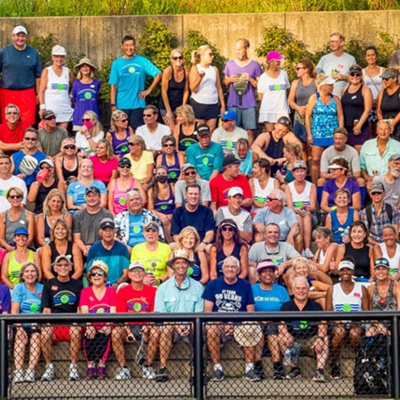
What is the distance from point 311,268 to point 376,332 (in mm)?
3650

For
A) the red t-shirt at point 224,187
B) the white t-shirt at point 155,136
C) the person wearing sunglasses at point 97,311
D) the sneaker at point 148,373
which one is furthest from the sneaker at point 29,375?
the white t-shirt at point 155,136

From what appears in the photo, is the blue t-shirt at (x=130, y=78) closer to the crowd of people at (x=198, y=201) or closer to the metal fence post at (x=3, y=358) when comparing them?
the crowd of people at (x=198, y=201)

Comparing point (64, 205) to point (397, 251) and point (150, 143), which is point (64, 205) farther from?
point (397, 251)

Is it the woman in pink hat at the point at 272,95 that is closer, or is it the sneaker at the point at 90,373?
the sneaker at the point at 90,373

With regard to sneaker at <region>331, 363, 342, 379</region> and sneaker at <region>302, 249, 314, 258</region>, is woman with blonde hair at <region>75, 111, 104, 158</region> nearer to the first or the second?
sneaker at <region>302, 249, 314, 258</region>

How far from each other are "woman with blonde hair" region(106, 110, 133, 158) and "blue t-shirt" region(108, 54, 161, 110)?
3.63 feet

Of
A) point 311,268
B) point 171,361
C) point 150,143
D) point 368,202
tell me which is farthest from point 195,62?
point 171,361

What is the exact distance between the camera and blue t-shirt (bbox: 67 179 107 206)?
18891mm

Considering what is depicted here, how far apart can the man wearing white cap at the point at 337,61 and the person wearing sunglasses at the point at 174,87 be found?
2.02 metres

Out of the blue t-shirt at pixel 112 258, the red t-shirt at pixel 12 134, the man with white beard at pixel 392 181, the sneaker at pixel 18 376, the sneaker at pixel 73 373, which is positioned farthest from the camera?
the red t-shirt at pixel 12 134

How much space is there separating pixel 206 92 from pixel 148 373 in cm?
797

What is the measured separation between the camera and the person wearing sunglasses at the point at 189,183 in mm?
18672

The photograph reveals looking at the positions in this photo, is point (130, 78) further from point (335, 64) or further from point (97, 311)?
point (97, 311)

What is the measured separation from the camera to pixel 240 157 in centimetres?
1978
